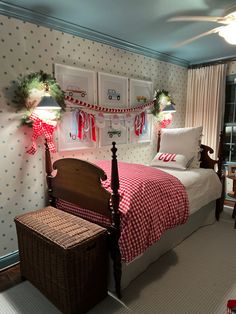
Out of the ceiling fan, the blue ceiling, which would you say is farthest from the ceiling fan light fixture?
the blue ceiling

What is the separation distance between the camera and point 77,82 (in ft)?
8.61

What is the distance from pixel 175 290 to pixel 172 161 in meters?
1.61

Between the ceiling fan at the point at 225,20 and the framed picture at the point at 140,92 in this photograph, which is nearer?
the ceiling fan at the point at 225,20

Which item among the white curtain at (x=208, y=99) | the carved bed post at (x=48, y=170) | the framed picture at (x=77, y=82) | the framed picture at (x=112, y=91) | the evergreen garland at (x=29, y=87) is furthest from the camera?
the white curtain at (x=208, y=99)

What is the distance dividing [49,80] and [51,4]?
63cm

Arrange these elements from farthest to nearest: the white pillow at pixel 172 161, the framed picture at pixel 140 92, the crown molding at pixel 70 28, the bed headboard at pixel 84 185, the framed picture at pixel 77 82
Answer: the framed picture at pixel 140 92 → the white pillow at pixel 172 161 → the framed picture at pixel 77 82 → the crown molding at pixel 70 28 → the bed headboard at pixel 84 185

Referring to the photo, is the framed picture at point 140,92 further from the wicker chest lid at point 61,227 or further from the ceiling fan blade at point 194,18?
the wicker chest lid at point 61,227

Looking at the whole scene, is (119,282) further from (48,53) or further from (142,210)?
(48,53)

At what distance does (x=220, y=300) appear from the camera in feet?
5.91

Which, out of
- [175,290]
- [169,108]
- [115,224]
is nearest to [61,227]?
[115,224]

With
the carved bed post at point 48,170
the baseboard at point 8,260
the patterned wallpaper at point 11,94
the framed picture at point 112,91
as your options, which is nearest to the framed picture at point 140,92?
the framed picture at point 112,91

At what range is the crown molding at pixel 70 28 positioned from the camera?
204 cm

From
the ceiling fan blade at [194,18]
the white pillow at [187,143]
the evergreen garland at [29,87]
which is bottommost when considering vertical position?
the white pillow at [187,143]

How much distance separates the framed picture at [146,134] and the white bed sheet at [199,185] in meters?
0.64
